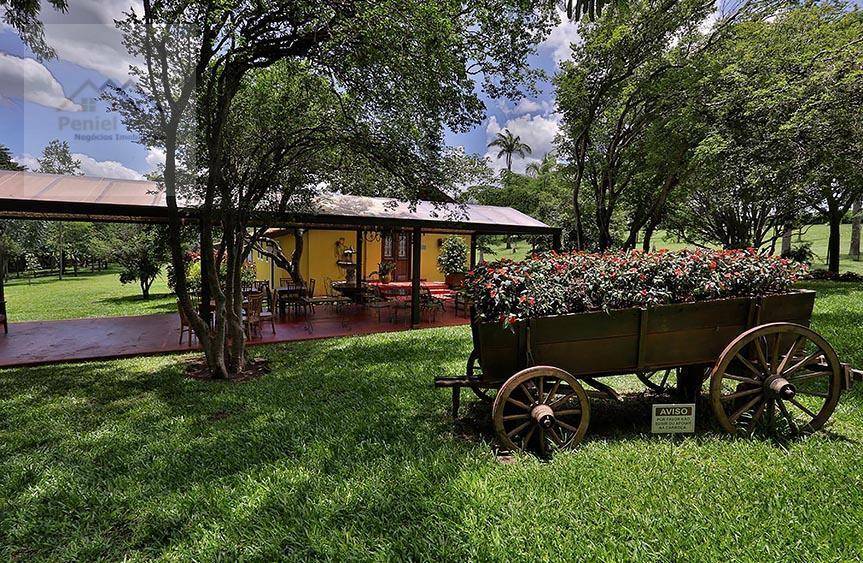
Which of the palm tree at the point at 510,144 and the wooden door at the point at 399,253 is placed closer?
the wooden door at the point at 399,253

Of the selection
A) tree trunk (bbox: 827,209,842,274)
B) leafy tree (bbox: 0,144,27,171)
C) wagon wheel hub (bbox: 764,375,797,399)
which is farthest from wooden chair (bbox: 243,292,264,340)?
leafy tree (bbox: 0,144,27,171)

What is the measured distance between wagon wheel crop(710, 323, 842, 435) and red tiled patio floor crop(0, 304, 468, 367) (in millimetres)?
6894

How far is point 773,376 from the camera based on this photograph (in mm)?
3135

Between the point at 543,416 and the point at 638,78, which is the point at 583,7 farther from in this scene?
the point at 638,78

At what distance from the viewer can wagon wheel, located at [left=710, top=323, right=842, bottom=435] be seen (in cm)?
304

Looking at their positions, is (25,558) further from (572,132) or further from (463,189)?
(572,132)

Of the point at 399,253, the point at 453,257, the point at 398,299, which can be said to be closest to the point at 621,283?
the point at 398,299

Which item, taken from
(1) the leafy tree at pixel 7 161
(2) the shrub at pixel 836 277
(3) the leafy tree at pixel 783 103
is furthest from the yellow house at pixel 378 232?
(1) the leafy tree at pixel 7 161

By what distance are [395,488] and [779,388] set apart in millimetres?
2949

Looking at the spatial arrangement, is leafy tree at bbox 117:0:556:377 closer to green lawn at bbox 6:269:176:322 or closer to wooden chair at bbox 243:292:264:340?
wooden chair at bbox 243:292:264:340

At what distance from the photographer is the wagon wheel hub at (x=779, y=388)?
304 centimetres

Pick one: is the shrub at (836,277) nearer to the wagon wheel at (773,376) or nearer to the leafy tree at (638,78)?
the leafy tree at (638,78)

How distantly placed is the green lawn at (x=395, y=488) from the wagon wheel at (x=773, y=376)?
0.62 ft

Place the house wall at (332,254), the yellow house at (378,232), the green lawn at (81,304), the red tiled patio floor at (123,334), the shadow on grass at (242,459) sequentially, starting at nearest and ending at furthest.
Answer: the shadow on grass at (242,459)
the red tiled patio floor at (123,334)
the yellow house at (378,232)
the green lawn at (81,304)
the house wall at (332,254)
